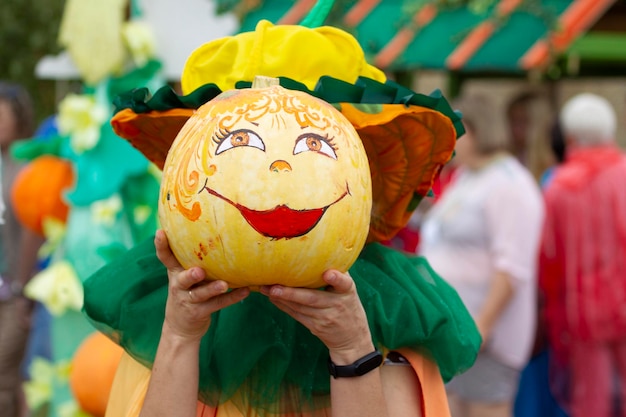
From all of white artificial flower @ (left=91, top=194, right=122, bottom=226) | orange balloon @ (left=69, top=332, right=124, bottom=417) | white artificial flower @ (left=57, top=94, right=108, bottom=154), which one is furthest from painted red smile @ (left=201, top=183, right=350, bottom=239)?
white artificial flower @ (left=57, top=94, right=108, bottom=154)

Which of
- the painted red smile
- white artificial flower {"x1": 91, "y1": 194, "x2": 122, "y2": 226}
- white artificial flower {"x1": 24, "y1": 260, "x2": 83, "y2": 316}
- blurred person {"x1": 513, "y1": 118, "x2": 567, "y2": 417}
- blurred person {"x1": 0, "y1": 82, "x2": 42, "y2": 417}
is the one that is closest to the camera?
the painted red smile

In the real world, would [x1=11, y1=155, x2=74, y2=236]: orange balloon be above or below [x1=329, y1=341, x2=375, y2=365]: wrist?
below

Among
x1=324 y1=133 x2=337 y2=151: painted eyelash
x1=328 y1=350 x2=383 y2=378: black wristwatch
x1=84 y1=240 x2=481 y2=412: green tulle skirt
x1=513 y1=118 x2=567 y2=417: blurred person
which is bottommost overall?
x1=513 y1=118 x2=567 y2=417: blurred person

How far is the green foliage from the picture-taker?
1474 cm

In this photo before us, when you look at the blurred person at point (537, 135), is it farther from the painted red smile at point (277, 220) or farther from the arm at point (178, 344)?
the painted red smile at point (277, 220)

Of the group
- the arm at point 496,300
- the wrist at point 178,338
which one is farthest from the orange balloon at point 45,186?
the wrist at point 178,338

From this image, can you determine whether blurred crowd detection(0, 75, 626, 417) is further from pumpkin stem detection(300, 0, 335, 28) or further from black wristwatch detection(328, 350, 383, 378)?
black wristwatch detection(328, 350, 383, 378)

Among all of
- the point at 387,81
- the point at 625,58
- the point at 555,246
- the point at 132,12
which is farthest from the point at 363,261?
the point at 625,58

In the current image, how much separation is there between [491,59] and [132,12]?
10.1 feet

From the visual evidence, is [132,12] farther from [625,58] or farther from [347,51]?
[625,58]

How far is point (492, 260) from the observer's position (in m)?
4.59

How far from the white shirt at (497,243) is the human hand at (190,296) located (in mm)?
2996

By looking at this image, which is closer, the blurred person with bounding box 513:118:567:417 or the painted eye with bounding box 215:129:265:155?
the painted eye with bounding box 215:129:265:155

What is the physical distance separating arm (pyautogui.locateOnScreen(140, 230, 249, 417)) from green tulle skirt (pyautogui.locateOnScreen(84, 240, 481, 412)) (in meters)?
0.10
